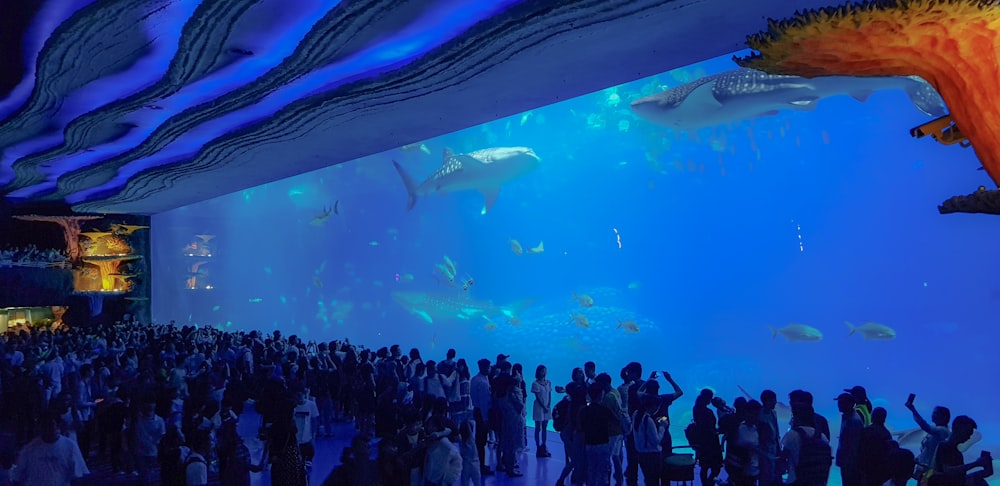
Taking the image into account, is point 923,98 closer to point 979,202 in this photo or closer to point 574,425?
point 574,425

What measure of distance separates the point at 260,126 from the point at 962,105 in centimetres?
975

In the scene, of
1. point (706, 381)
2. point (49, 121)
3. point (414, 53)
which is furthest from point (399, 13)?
point (706, 381)

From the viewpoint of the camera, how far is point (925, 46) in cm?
244

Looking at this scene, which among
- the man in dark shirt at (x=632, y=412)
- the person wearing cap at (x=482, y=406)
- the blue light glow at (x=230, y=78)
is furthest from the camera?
the person wearing cap at (x=482, y=406)

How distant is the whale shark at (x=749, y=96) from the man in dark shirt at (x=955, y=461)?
18.5 feet

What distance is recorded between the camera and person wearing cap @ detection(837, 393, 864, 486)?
20.0ft

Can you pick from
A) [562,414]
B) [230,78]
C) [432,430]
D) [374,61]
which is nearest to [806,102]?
[562,414]

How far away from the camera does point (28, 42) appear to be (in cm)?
643

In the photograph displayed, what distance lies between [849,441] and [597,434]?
8.41 feet

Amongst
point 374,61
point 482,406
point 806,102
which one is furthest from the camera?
point 806,102

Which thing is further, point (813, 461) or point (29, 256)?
point (29, 256)

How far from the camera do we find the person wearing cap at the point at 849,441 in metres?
6.08

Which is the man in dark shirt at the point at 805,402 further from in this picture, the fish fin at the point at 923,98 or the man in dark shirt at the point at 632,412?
the fish fin at the point at 923,98

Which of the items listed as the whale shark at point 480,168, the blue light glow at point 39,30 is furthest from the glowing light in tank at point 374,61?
A: the whale shark at point 480,168
